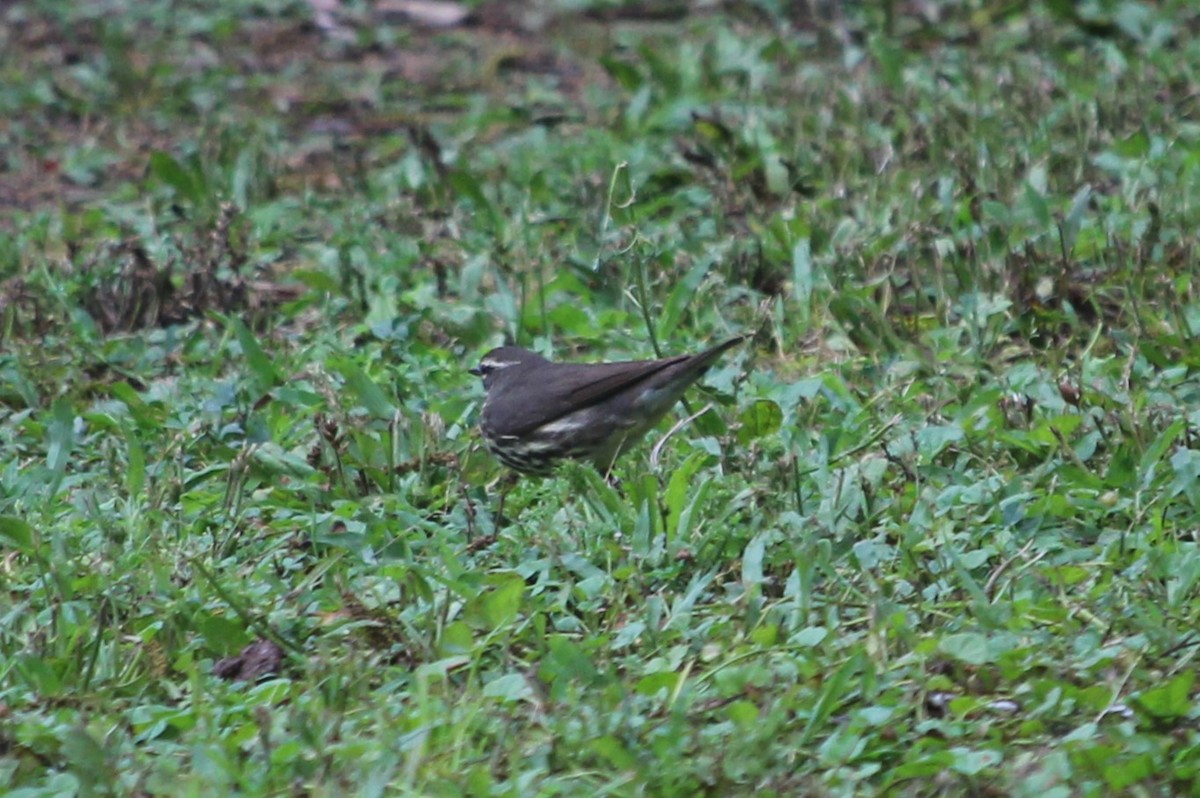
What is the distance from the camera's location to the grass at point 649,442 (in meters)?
3.93

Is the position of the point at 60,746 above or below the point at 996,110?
below

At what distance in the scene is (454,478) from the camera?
548 cm

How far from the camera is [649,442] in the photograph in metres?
5.70

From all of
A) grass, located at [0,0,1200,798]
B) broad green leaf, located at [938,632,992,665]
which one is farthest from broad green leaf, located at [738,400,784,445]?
broad green leaf, located at [938,632,992,665]

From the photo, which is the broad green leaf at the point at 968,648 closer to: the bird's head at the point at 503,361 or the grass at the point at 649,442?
→ the grass at the point at 649,442

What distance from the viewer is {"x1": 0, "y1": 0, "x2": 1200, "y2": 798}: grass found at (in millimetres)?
3934

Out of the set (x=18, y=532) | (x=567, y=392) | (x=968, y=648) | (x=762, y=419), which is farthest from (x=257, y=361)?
(x=968, y=648)

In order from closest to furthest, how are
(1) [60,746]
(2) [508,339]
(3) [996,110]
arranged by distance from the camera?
(1) [60,746], (2) [508,339], (3) [996,110]

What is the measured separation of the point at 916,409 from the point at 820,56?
452cm

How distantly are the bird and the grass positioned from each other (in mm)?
123

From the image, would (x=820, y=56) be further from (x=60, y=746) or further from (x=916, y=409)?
(x=60, y=746)

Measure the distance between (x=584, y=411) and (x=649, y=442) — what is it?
0.85 ft

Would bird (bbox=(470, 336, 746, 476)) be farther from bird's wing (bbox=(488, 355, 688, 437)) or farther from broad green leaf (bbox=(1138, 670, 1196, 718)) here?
broad green leaf (bbox=(1138, 670, 1196, 718))

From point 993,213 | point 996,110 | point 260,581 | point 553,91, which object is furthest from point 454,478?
point 553,91
